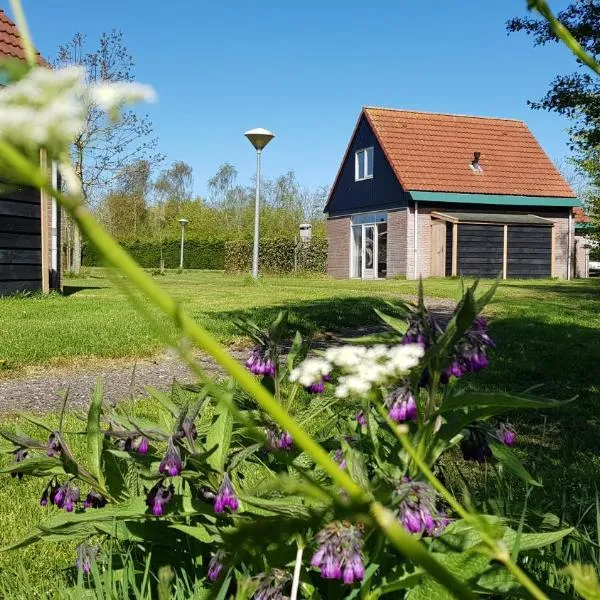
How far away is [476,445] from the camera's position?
163 cm

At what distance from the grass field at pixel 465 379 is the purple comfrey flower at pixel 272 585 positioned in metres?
0.54

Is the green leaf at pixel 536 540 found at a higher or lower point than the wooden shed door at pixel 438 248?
lower

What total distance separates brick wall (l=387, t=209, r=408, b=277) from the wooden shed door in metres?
0.97

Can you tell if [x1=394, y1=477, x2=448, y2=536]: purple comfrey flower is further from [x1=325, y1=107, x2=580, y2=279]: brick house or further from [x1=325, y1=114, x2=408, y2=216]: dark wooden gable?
[x1=325, y1=114, x2=408, y2=216]: dark wooden gable

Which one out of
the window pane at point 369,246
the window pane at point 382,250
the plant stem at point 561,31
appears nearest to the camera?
the plant stem at point 561,31

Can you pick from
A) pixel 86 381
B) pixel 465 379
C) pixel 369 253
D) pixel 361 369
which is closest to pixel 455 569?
pixel 361 369

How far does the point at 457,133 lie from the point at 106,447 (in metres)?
28.4

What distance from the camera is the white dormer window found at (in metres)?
28.3

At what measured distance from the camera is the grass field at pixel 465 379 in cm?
303

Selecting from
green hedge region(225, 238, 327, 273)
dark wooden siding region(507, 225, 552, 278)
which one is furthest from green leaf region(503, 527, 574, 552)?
green hedge region(225, 238, 327, 273)

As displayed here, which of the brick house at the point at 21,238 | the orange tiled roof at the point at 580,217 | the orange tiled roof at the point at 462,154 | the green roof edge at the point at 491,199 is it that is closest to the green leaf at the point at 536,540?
the brick house at the point at 21,238

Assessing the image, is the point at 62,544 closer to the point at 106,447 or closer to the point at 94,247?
the point at 106,447

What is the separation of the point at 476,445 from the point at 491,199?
26.1 meters

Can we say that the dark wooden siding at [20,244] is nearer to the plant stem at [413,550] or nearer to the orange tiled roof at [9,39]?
the orange tiled roof at [9,39]
